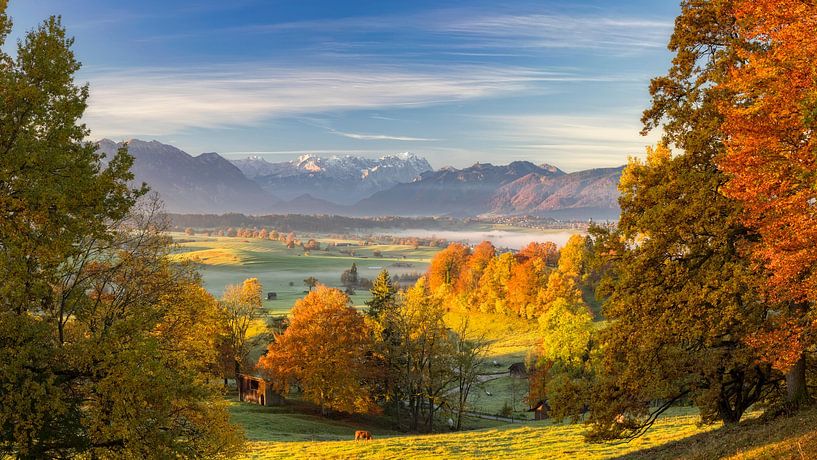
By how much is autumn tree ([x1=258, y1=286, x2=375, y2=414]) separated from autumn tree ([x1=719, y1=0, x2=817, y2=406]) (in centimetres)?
3974

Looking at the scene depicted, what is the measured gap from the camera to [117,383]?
16062mm

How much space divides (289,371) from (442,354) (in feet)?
47.9

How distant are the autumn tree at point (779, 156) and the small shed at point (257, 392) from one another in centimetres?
5230

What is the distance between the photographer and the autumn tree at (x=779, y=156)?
14.7 m

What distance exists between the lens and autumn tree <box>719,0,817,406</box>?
14672 millimetres

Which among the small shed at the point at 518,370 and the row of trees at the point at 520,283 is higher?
the row of trees at the point at 520,283

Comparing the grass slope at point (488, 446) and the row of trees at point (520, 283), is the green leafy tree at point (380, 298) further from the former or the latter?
the row of trees at point (520, 283)

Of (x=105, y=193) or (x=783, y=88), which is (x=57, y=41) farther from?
(x=783, y=88)

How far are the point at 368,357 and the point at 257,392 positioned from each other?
52.2ft

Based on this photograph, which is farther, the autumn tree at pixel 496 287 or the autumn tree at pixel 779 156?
the autumn tree at pixel 496 287

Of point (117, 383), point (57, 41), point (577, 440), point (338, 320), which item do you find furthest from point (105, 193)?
point (338, 320)

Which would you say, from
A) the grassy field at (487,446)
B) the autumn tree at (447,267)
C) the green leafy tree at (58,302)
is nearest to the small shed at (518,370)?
the grassy field at (487,446)

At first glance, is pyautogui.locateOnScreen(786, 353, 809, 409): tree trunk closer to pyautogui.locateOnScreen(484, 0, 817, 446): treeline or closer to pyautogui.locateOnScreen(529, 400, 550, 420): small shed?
pyautogui.locateOnScreen(484, 0, 817, 446): treeline

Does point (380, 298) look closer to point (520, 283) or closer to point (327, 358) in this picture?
point (327, 358)
